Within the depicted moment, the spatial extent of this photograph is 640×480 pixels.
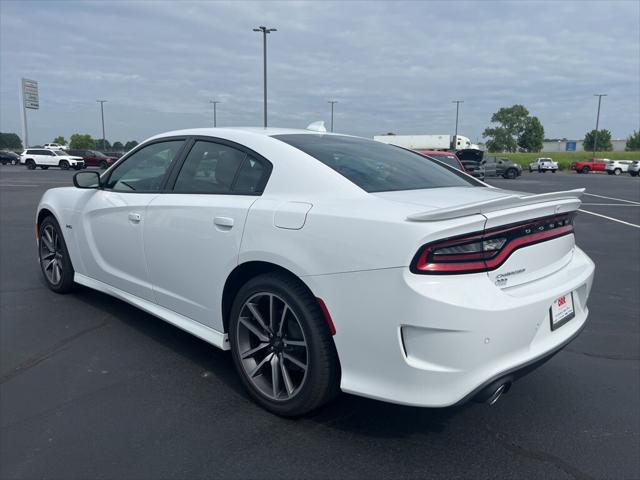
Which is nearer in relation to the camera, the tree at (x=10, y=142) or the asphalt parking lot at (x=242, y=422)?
the asphalt parking lot at (x=242, y=422)

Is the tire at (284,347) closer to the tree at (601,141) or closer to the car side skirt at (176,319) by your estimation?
the car side skirt at (176,319)

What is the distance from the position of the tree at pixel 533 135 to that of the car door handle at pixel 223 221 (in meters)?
120

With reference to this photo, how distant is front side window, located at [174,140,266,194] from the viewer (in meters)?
3.04

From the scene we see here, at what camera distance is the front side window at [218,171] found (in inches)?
120

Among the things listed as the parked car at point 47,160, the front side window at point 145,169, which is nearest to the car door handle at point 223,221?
the front side window at point 145,169

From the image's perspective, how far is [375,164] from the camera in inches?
125

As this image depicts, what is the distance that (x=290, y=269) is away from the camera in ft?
8.39

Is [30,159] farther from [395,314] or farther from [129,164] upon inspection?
[395,314]

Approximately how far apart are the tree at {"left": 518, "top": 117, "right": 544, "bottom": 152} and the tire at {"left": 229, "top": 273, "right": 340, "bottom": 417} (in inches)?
4726

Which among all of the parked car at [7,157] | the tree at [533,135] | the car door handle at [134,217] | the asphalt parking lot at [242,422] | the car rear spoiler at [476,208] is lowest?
the parked car at [7,157]

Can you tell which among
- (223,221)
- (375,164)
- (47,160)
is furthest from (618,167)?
(223,221)

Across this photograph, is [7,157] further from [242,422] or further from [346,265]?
[346,265]

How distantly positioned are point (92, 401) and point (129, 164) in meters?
1.94

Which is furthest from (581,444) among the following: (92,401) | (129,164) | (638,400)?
(129,164)
